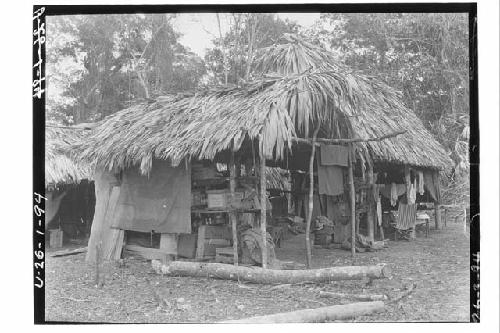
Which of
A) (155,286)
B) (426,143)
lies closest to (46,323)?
(155,286)

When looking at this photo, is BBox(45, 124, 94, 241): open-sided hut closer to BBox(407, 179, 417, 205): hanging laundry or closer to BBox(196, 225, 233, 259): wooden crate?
BBox(196, 225, 233, 259): wooden crate

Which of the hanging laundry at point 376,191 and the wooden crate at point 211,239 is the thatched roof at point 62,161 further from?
the hanging laundry at point 376,191

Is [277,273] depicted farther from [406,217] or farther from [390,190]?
[406,217]

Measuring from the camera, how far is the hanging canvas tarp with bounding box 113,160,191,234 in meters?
8.46

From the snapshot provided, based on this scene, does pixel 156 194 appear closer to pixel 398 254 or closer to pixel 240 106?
pixel 240 106

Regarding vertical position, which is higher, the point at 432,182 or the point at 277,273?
the point at 432,182

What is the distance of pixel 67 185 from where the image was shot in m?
12.0

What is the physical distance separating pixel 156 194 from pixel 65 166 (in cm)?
371

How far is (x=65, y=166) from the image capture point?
1143 centimetres

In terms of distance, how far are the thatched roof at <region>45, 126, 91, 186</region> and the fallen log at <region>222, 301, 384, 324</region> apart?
6134mm

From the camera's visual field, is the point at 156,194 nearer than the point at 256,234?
No

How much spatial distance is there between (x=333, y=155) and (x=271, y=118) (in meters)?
2.13

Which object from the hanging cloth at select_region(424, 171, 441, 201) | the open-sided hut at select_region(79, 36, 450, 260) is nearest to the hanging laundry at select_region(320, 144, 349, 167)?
the open-sided hut at select_region(79, 36, 450, 260)

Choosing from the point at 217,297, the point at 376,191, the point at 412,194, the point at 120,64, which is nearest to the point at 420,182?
the point at 412,194
